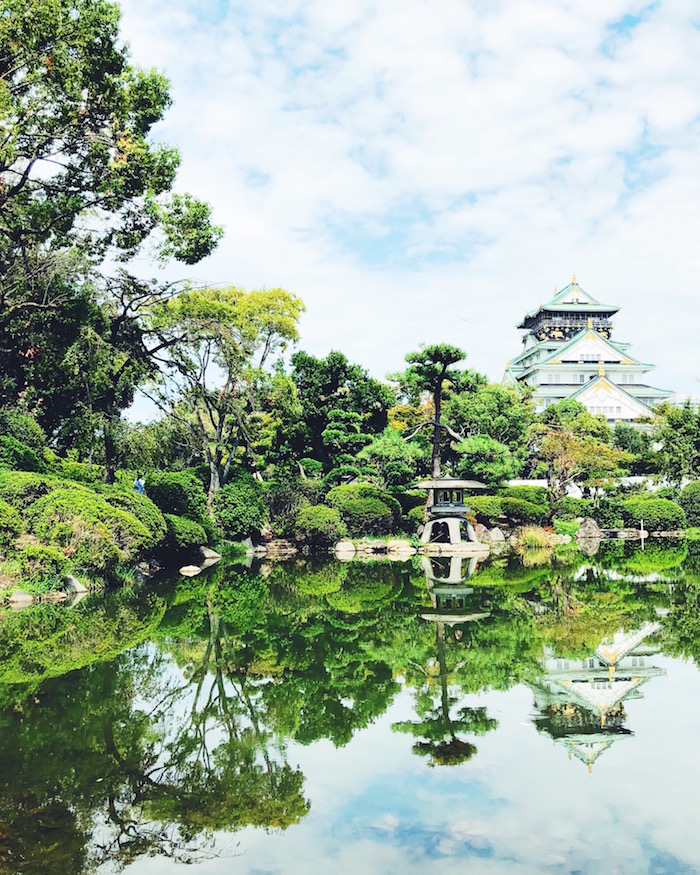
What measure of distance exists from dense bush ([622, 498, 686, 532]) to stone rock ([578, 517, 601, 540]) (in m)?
1.96

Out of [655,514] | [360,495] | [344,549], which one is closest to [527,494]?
[655,514]

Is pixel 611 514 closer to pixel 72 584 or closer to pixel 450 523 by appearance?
pixel 450 523

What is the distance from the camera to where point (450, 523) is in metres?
20.9

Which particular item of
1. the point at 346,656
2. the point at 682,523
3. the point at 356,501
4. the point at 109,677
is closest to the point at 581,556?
the point at 356,501

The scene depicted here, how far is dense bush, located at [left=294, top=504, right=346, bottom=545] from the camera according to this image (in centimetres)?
2139

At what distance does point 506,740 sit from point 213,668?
10.5 feet

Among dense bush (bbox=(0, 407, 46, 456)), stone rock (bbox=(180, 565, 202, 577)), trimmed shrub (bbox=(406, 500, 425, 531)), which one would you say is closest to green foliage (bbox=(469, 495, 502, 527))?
trimmed shrub (bbox=(406, 500, 425, 531))

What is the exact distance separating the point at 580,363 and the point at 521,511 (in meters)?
25.5

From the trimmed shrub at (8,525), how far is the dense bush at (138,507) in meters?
2.49

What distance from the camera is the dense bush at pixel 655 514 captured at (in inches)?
1059

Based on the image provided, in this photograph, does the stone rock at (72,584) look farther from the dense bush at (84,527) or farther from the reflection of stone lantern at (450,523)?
the reflection of stone lantern at (450,523)

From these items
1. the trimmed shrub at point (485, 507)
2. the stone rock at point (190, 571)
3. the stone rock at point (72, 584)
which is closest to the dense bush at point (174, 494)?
the stone rock at point (190, 571)

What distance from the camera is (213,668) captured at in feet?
23.4

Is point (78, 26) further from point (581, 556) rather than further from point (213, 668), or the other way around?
point (581, 556)
